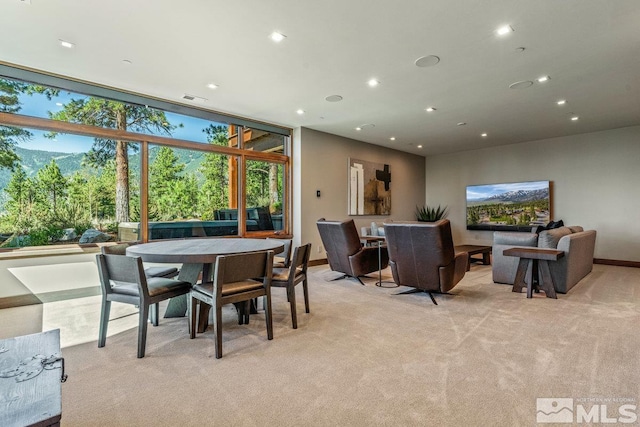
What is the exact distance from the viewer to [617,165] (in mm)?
6344

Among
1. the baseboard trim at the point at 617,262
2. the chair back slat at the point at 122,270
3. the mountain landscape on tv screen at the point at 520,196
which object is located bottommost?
the baseboard trim at the point at 617,262

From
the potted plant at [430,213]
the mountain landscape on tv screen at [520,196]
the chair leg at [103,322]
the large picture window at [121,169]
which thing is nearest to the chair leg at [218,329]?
the chair leg at [103,322]

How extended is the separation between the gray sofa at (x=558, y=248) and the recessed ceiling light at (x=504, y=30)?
267cm

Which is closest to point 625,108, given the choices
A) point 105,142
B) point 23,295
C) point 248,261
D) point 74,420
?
point 248,261

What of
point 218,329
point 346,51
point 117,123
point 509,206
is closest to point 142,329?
point 218,329

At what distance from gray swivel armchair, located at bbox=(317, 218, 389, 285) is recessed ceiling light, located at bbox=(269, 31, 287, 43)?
2359 mm

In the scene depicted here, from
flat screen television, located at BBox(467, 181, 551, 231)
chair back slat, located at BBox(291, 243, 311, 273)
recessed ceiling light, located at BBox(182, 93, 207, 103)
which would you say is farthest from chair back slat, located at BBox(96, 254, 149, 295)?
flat screen television, located at BBox(467, 181, 551, 231)

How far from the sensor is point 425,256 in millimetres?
3586

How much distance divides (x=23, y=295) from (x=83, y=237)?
34.8 inches

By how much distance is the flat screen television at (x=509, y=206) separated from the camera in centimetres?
725

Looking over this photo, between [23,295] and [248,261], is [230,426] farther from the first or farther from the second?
[23,295]

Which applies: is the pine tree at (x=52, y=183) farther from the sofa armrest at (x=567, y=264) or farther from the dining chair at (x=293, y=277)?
the sofa armrest at (x=567, y=264)

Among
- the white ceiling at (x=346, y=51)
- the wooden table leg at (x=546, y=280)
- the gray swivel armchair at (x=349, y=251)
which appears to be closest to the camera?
the white ceiling at (x=346, y=51)

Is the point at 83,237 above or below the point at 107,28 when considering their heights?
below
